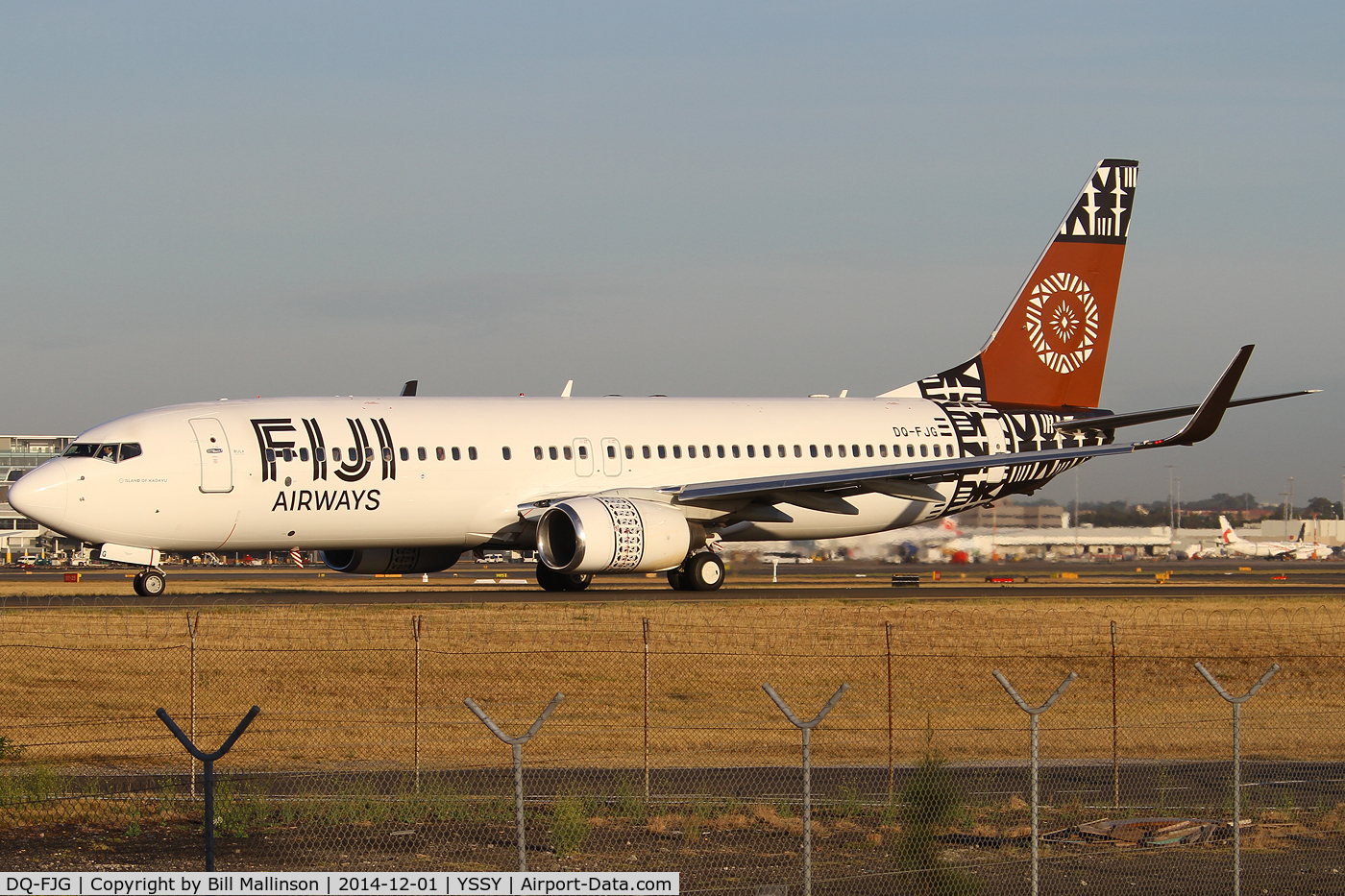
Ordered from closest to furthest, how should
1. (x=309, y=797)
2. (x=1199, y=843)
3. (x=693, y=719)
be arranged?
(x=1199, y=843)
(x=309, y=797)
(x=693, y=719)

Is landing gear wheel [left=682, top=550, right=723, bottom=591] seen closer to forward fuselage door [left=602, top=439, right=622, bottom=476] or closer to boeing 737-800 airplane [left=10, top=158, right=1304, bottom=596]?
boeing 737-800 airplane [left=10, top=158, right=1304, bottom=596]

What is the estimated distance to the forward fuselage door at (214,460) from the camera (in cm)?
3133

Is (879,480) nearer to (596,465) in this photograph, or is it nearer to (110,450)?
(596,465)

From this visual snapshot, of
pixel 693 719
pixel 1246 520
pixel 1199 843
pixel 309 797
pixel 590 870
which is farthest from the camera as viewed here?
pixel 1246 520

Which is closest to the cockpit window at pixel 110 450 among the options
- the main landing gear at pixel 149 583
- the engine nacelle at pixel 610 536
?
the main landing gear at pixel 149 583

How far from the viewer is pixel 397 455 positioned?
3312cm

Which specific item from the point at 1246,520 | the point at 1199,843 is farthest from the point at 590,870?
the point at 1246,520

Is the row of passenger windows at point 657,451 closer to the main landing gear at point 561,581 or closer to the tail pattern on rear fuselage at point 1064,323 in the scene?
the main landing gear at point 561,581

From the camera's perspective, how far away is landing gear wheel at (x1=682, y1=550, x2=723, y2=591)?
35656mm

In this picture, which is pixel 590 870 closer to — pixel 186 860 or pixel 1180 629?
pixel 186 860

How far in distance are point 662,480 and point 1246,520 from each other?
119 m

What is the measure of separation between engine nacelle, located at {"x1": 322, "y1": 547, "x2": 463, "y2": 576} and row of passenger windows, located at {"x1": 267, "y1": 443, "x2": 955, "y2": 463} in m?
2.75

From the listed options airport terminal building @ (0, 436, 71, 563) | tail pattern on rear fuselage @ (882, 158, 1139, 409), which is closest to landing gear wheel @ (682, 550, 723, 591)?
tail pattern on rear fuselage @ (882, 158, 1139, 409)

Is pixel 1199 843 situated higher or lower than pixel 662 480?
lower
